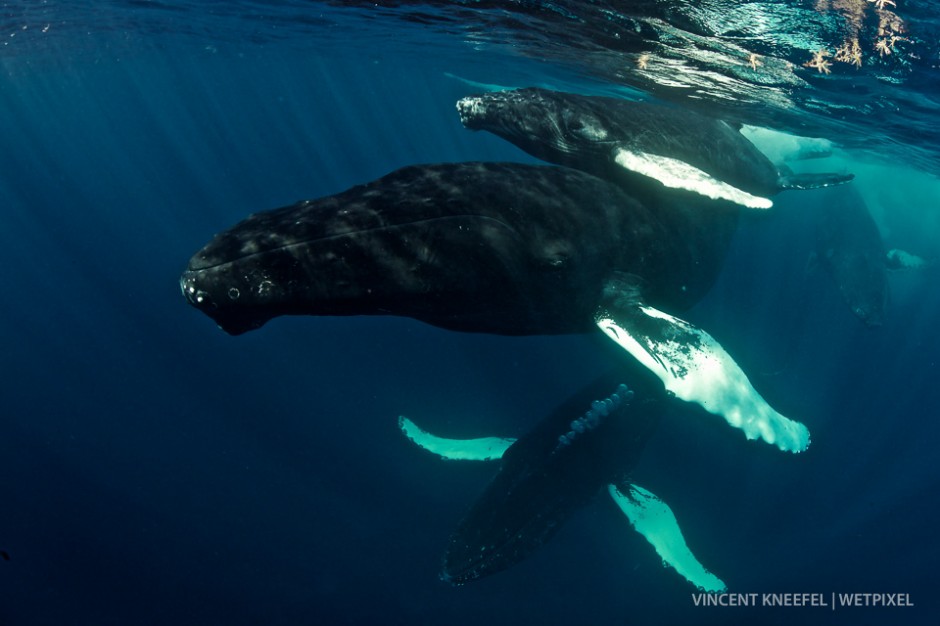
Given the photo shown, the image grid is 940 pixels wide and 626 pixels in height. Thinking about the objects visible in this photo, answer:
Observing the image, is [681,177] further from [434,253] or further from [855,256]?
[855,256]

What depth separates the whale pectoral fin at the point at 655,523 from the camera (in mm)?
10828

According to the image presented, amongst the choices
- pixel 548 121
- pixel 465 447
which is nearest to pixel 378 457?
pixel 465 447

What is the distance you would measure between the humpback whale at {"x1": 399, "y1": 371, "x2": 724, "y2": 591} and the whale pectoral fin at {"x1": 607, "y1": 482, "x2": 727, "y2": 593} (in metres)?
0.02

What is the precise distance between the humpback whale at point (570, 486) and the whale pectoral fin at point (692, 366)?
93.7 inches

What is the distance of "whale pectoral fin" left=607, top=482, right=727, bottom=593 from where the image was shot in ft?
35.5

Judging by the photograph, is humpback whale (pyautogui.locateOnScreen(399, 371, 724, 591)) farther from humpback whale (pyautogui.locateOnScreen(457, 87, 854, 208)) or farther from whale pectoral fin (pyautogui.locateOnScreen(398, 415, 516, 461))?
humpback whale (pyautogui.locateOnScreen(457, 87, 854, 208))

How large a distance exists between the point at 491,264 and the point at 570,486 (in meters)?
6.17

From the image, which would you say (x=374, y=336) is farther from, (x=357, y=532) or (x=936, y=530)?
(x=936, y=530)

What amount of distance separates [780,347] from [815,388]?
2250mm

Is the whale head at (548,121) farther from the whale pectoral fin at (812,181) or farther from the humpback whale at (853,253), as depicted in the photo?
the humpback whale at (853,253)

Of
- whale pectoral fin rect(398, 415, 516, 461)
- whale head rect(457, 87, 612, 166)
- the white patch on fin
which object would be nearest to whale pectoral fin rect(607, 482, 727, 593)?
whale pectoral fin rect(398, 415, 516, 461)

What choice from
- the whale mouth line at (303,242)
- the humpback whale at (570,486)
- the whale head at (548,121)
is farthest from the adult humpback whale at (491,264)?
the humpback whale at (570,486)

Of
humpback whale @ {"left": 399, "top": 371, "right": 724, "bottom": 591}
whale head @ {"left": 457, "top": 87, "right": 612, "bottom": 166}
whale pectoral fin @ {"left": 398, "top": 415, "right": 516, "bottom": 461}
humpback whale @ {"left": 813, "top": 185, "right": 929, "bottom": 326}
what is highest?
whale head @ {"left": 457, "top": 87, "right": 612, "bottom": 166}

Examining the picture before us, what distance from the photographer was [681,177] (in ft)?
19.8
